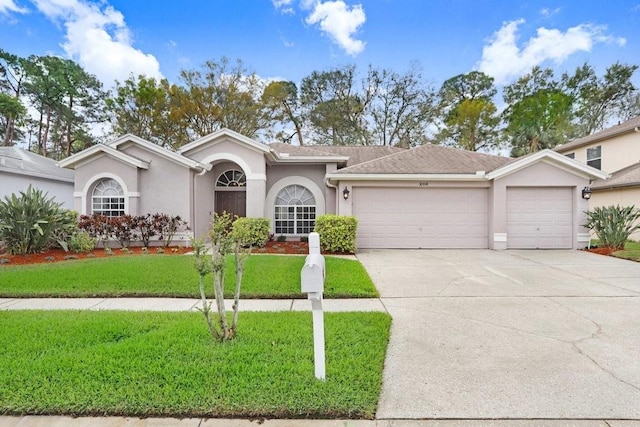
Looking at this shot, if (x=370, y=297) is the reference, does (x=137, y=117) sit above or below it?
above

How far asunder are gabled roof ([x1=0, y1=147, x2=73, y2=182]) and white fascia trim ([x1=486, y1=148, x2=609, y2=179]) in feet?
67.1

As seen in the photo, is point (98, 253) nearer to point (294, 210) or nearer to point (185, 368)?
point (294, 210)

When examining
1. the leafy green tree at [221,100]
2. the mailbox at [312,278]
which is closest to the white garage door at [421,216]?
the mailbox at [312,278]

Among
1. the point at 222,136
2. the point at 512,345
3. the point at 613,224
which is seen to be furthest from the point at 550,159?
the point at 222,136

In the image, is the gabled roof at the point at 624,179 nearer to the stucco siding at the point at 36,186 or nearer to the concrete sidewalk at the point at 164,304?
the concrete sidewalk at the point at 164,304

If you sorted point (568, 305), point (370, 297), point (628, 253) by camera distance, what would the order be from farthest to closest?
point (628, 253), point (370, 297), point (568, 305)

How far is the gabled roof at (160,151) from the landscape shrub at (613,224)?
46.8 feet

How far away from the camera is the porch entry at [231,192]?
14219 millimetres

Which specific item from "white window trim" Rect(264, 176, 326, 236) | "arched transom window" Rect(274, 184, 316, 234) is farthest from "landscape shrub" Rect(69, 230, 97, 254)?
"arched transom window" Rect(274, 184, 316, 234)

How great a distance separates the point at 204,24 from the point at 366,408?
57.2 feet

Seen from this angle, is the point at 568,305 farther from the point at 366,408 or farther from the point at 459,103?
the point at 459,103

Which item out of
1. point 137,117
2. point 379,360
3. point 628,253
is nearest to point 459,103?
point 628,253

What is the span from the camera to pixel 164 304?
5316 millimetres

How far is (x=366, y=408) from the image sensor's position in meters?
2.51
